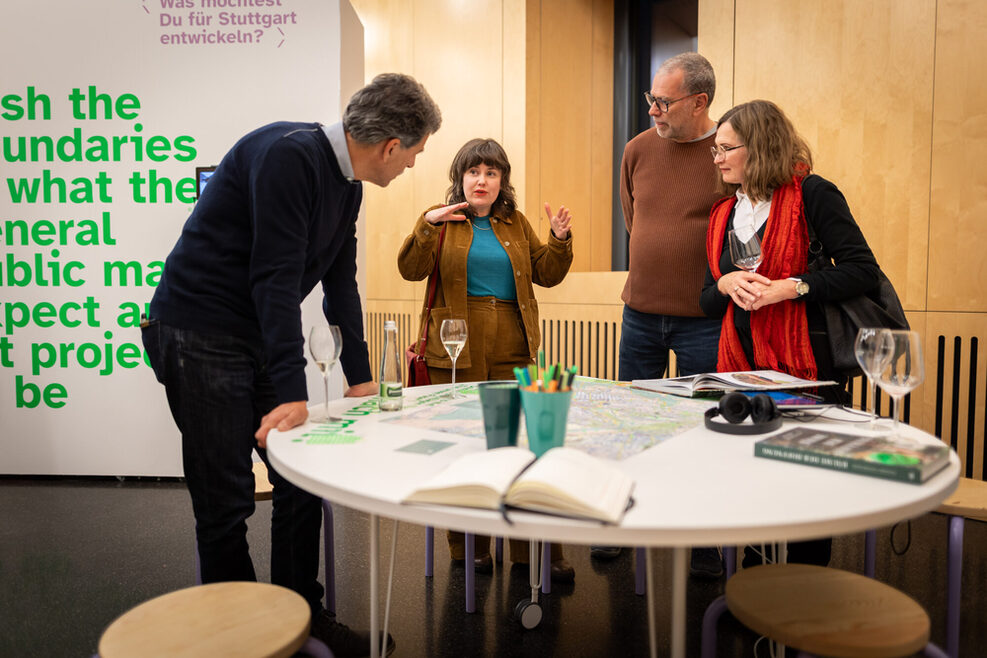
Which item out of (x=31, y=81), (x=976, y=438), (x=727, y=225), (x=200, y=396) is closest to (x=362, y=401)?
(x=200, y=396)

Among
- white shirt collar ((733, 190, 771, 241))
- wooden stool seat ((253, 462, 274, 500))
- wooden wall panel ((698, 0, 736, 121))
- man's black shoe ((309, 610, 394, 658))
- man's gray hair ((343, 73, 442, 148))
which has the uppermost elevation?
wooden wall panel ((698, 0, 736, 121))

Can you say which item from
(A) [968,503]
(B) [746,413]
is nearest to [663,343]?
(A) [968,503]

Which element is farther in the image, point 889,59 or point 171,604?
point 889,59

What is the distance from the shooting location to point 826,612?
→ 1.25 m

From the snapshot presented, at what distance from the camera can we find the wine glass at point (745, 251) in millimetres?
1966

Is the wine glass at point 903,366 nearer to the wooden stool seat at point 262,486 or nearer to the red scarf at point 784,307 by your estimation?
the red scarf at point 784,307

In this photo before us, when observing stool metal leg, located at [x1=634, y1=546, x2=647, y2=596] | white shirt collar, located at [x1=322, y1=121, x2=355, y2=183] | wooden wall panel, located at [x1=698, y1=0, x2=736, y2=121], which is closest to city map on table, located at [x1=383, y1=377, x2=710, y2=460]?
white shirt collar, located at [x1=322, y1=121, x2=355, y2=183]

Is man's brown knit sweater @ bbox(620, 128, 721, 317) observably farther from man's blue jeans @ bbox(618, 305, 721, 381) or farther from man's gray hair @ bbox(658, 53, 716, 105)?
man's gray hair @ bbox(658, 53, 716, 105)

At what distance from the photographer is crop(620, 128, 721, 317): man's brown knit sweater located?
2.53 m

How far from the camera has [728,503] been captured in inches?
38.7

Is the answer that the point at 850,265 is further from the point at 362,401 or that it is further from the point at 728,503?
the point at 362,401

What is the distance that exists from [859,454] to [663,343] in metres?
1.49

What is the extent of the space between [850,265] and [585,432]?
1.04 m

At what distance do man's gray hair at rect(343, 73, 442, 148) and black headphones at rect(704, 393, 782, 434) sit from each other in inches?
38.5
